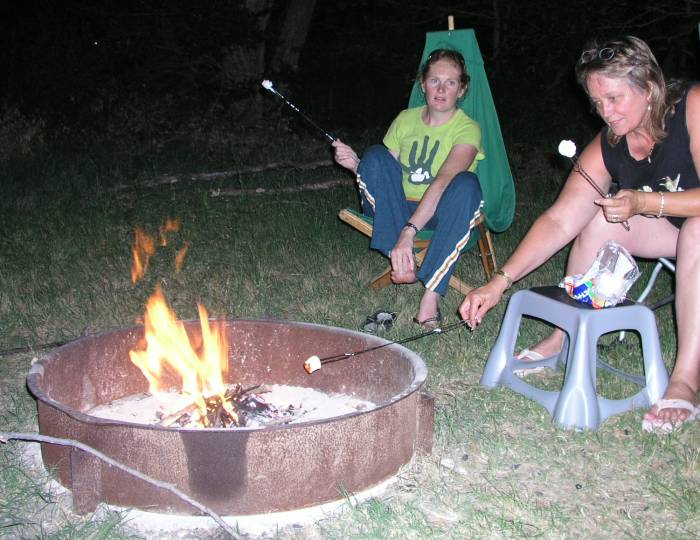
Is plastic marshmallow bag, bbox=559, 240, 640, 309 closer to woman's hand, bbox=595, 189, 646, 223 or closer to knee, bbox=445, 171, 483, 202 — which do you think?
woman's hand, bbox=595, 189, 646, 223

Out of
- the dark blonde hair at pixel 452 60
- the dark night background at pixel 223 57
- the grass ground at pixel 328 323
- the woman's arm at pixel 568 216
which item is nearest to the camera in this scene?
the grass ground at pixel 328 323

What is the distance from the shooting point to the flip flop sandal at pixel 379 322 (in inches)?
141

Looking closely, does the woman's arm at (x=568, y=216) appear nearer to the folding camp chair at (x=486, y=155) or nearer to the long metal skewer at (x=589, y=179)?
the long metal skewer at (x=589, y=179)

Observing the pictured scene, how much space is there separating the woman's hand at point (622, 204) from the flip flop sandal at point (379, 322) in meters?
1.28

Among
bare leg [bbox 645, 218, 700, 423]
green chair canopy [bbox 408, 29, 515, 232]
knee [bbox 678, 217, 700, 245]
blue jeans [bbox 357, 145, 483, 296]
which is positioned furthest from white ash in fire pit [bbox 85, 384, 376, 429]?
green chair canopy [bbox 408, 29, 515, 232]

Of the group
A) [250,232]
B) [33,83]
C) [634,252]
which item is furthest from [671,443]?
[33,83]

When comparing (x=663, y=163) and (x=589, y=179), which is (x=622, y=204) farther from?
(x=663, y=163)

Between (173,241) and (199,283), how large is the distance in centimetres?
82

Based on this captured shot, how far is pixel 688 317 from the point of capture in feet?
8.89

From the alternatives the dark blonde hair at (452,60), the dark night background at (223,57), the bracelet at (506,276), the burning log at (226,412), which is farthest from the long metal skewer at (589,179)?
the dark night background at (223,57)

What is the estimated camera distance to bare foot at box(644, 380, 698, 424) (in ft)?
8.57

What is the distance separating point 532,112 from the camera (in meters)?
10.0

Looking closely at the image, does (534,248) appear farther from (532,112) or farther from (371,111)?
(371,111)

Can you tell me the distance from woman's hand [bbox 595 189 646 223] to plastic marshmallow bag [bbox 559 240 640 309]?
0.75ft
